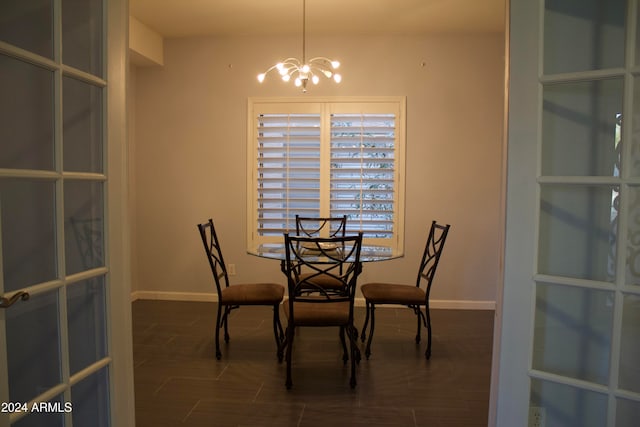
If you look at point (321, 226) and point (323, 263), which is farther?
point (321, 226)

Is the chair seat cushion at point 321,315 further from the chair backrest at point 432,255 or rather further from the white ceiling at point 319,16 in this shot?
the white ceiling at point 319,16

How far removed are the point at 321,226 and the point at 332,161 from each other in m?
0.68

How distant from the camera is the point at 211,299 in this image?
453cm

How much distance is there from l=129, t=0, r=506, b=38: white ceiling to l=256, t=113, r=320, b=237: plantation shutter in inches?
34.0

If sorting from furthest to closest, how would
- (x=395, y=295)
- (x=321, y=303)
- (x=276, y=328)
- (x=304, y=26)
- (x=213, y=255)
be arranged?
(x=304, y=26) → (x=213, y=255) → (x=395, y=295) → (x=276, y=328) → (x=321, y=303)

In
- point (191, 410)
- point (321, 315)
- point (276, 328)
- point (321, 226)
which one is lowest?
point (191, 410)

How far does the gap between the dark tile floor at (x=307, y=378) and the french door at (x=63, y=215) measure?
853 mm

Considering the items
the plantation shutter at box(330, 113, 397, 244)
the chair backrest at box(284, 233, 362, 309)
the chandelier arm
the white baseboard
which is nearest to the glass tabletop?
the chair backrest at box(284, 233, 362, 309)

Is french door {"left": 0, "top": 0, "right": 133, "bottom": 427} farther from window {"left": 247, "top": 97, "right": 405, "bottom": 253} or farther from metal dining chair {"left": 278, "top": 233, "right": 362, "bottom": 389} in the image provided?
window {"left": 247, "top": 97, "right": 405, "bottom": 253}

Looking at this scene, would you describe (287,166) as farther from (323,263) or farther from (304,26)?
(323,263)

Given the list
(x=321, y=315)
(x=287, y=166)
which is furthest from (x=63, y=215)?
(x=287, y=166)

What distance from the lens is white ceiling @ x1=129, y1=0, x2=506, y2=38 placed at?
3.58 m

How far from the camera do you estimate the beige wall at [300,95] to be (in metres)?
4.22

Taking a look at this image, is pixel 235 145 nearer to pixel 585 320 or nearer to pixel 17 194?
pixel 17 194
